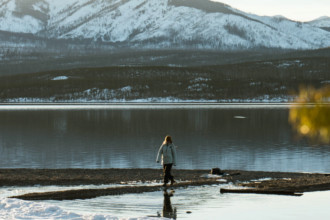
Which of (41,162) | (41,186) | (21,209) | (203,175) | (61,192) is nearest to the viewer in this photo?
(21,209)

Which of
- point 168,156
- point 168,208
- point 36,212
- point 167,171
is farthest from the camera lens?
point 167,171

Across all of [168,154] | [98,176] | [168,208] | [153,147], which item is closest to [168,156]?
[168,154]

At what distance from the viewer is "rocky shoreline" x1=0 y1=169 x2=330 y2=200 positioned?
2680cm

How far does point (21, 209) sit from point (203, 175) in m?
14.9

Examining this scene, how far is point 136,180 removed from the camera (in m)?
31.8

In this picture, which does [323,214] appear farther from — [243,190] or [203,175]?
[203,175]

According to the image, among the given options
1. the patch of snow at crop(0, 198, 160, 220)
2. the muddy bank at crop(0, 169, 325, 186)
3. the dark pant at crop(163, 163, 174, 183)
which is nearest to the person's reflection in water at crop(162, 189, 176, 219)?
the patch of snow at crop(0, 198, 160, 220)

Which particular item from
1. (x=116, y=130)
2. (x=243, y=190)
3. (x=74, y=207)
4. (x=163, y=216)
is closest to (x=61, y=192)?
(x=74, y=207)

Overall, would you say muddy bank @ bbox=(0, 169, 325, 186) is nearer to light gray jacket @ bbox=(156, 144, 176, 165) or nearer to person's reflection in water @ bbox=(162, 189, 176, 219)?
light gray jacket @ bbox=(156, 144, 176, 165)

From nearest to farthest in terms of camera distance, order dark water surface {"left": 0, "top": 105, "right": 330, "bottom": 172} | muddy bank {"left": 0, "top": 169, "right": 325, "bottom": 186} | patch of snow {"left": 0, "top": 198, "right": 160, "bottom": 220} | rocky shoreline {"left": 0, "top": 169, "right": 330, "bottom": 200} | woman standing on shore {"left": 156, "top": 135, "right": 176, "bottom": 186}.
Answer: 1. patch of snow {"left": 0, "top": 198, "right": 160, "bottom": 220}
2. rocky shoreline {"left": 0, "top": 169, "right": 330, "bottom": 200}
3. woman standing on shore {"left": 156, "top": 135, "right": 176, "bottom": 186}
4. muddy bank {"left": 0, "top": 169, "right": 325, "bottom": 186}
5. dark water surface {"left": 0, "top": 105, "right": 330, "bottom": 172}

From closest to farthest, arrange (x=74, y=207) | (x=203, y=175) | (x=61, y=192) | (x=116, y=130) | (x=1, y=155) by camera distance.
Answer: (x=74, y=207) → (x=61, y=192) → (x=203, y=175) → (x=1, y=155) → (x=116, y=130)

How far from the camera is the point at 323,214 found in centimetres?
2242

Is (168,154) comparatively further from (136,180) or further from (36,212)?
(36,212)

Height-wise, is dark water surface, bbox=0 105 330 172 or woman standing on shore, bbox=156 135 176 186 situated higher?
woman standing on shore, bbox=156 135 176 186
